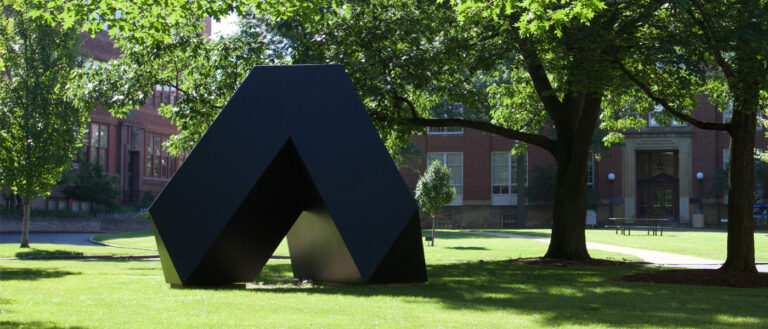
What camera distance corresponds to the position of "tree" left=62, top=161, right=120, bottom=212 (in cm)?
4134

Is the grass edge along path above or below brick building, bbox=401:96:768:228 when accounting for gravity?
below

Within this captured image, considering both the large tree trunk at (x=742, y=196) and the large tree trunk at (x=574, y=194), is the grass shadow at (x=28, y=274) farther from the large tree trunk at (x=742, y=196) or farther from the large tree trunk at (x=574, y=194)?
the large tree trunk at (x=742, y=196)

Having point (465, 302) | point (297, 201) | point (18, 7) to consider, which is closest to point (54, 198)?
point (18, 7)

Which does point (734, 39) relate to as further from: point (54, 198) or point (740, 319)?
point (54, 198)

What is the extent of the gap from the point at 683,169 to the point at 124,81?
40.3 metres

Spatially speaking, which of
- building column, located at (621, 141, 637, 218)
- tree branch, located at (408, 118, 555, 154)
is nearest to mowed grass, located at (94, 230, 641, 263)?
tree branch, located at (408, 118, 555, 154)

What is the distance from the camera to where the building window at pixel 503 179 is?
52.3 m

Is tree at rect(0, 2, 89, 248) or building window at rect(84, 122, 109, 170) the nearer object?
tree at rect(0, 2, 89, 248)

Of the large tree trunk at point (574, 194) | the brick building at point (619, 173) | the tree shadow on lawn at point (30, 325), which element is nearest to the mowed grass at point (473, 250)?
the large tree trunk at point (574, 194)

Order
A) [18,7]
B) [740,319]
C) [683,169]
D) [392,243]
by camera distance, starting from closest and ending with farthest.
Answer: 1. [740,319]
2. [392,243]
3. [18,7]
4. [683,169]

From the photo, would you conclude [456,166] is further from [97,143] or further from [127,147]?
[97,143]

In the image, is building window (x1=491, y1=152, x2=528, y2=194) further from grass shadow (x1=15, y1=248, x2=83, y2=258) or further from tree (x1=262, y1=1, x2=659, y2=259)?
grass shadow (x1=15, y1=248, x2=83, y2=258)

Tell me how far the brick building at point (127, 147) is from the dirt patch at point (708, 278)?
114 feet

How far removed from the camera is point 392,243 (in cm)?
1053
